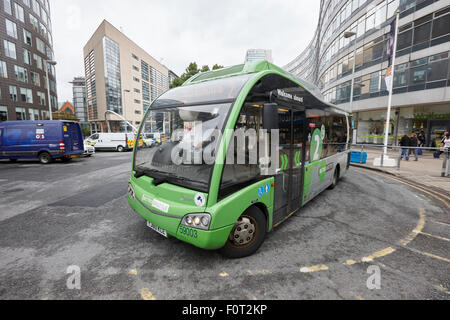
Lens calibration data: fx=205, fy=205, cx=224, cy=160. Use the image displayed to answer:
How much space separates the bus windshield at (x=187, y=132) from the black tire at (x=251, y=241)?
0.90 m

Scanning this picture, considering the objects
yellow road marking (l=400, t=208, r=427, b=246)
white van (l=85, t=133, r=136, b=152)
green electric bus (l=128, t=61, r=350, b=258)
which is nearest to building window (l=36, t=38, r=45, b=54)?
white van (l=85, t=133, r=136, b=152)

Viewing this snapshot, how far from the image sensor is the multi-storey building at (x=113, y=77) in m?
46.2

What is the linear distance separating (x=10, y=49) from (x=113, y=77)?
20.8 metres

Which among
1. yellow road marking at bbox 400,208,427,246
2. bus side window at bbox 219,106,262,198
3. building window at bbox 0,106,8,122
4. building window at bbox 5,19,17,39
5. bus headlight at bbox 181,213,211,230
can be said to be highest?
building window at bbox 5,19,17,39

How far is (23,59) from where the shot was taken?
29312mm

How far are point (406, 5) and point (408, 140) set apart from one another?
13.6 meters

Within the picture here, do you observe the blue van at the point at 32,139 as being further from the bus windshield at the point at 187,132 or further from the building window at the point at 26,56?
the building window at the point at 26,56

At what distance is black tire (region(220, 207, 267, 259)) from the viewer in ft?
9.68

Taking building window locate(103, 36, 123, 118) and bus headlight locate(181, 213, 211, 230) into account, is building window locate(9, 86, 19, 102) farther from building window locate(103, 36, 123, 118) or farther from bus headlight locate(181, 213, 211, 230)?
bus headlight locate(181, 213, 211, 230)

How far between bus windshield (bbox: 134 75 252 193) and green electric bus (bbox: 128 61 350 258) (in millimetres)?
15

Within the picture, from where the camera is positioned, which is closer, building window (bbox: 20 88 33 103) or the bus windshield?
the bus windshield

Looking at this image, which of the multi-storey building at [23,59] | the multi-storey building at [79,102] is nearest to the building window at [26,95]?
the multi-storey building at [23,59]

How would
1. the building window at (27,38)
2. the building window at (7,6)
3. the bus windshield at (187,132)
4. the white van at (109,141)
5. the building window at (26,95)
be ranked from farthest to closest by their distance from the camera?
the building window at (27,38) → the building window at (26,95) → the building window at (7,6) → the white van at (109,141) → the bus windshield at (187,132)
